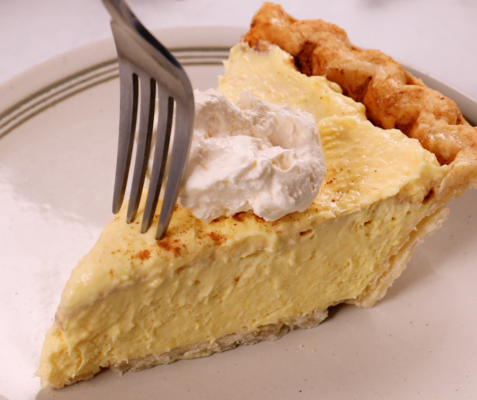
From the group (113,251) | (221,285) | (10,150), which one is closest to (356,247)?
(221,285)

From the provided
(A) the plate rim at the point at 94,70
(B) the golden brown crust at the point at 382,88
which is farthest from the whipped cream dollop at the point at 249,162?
(A) the plate rim at the point at 94,70

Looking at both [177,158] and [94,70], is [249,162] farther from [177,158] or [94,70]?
[94,70]

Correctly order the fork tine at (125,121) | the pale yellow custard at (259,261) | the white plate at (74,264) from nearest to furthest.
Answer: the fork tine at (125,121), the pale yellow custard at (259,261), the white plate at (74,264)

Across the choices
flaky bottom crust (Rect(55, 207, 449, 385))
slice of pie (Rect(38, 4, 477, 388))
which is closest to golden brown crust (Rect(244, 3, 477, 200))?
slice of pie (Rect(38, 4, 477, 388))

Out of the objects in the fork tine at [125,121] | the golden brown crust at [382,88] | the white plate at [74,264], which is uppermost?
the golden brown crust at [382,88]

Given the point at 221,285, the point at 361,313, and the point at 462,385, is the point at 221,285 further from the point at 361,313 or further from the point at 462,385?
the point at 462,385

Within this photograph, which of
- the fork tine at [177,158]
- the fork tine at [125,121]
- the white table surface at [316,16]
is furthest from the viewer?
the white table surface at [316,16]

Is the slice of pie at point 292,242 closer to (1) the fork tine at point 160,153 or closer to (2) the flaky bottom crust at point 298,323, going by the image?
(2) the flaky bottom crust at point 298,323
